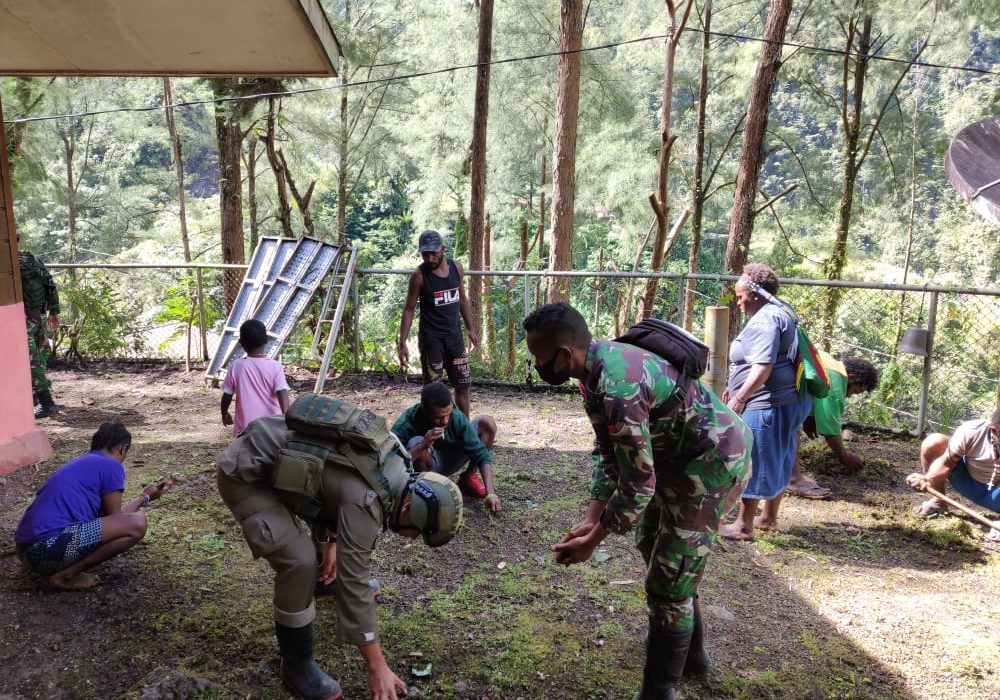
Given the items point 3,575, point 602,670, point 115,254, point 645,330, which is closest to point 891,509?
point 602,670

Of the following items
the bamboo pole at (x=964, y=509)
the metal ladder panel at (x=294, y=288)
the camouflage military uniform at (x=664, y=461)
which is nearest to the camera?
the camouflage military uniform at (x=664, y=461)

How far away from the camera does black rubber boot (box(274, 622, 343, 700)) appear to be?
8.89 feet

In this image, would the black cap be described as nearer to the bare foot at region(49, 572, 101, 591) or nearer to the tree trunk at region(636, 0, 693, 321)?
the tree trunk at region(636, 0, 693, 321)

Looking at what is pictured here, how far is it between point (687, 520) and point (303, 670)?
64.4 inches

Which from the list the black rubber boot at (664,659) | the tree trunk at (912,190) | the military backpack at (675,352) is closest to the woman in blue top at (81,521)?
the black rubber boot at (664,659)

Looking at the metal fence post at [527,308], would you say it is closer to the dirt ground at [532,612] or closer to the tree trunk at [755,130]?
the tree trunk at [755,130]

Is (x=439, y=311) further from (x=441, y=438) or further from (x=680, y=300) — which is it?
(x=680, y=300)

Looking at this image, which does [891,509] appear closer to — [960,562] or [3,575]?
[960,562]

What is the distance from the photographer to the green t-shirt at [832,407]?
17.3 feet

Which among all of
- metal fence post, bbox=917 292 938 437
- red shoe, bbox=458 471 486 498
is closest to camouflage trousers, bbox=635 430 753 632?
red shoe, bbox=458 471 486 498

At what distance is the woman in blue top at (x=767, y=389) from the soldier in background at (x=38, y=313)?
6.64m

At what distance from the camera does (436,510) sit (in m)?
2.38

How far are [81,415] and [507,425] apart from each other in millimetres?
4455

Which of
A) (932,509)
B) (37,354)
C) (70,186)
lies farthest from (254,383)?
(70,186)
